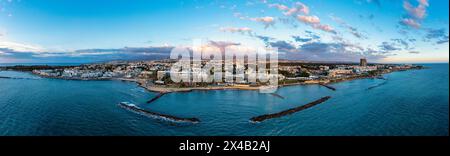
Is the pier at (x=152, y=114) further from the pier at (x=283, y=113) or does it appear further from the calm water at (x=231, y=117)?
the pier at (x=283, y=113)

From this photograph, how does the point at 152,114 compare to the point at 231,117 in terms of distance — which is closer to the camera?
the point at 231,117

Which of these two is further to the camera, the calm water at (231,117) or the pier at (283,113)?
the pier at (283,113)

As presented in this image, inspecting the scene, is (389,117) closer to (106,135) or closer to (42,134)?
(106,135)

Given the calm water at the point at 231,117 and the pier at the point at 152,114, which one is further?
the pier at the point at 152,114

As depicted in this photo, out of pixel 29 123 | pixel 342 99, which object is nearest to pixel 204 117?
pixel 29 123

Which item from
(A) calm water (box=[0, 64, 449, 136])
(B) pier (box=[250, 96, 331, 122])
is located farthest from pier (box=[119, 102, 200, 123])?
(B) pier (box=[250, 96, 331, 122])

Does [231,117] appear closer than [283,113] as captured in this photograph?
Yes

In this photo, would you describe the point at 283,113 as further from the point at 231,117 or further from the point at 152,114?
the point at 152,114

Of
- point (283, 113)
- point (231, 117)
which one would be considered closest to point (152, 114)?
point (231, 117)

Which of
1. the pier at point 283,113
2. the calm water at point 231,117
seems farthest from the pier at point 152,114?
the pier at point 283,113

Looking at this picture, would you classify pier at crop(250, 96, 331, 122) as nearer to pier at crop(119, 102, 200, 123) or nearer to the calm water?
the calm water

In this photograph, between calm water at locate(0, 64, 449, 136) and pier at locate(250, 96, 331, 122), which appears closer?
calm water at locate(0, 64, 449, 136)
